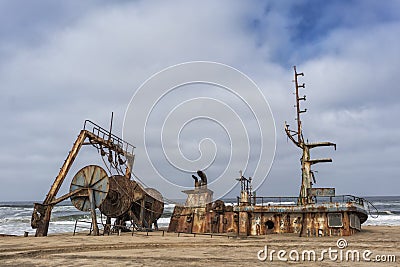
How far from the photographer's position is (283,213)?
21.1 m

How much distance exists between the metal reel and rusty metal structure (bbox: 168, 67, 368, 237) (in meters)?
5.04

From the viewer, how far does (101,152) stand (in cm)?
2400

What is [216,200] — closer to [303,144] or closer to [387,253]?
[303,144]

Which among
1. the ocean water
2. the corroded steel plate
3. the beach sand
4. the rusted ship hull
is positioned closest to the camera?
the beach sand

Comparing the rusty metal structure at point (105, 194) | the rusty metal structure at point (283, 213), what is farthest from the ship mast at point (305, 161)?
the rusty metal structure at point (105, 194)

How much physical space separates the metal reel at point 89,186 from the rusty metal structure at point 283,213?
5038mm

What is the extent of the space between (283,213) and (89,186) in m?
11.3

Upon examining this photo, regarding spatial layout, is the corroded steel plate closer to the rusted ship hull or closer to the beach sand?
the rusted ship hull

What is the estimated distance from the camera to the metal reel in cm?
2239

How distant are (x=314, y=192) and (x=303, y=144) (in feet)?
11.1

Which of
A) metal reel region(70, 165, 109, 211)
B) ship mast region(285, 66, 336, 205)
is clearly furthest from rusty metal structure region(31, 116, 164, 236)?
ship mast region(285, 66, 336, 205)

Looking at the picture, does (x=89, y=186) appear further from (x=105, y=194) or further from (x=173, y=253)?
(x=173, y=253)

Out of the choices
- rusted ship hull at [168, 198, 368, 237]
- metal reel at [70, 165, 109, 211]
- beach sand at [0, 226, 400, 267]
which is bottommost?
beach sand at [0, 226, 400, 267]

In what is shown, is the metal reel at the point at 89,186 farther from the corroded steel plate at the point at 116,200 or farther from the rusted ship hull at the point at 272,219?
the rusted ship hull at the point at 272,219
